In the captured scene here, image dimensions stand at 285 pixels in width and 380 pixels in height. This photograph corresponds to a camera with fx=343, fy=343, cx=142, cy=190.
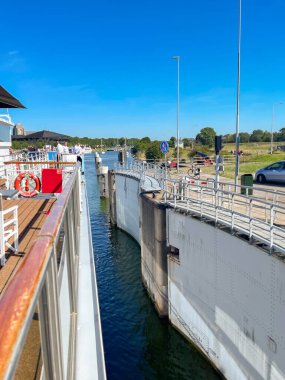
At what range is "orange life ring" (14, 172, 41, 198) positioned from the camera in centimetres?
857

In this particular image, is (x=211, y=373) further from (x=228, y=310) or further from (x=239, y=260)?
(x=239, y=260)

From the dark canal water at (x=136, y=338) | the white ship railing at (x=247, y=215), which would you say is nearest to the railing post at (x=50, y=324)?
the white ship railing at (x=247, y=215)

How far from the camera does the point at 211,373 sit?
10.4 meters

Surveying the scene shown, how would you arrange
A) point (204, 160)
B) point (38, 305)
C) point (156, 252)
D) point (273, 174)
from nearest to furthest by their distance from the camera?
point (38, 305)
point (156, 252)
point (273, 174)
point (204, 160)

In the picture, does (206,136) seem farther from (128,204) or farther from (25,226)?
(25,226)

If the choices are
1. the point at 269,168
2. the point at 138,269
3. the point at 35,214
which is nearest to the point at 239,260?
the point at 35,214

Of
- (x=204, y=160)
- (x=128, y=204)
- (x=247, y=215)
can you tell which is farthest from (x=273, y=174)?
(x=204, y=160)

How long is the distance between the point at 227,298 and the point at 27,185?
6134 mm

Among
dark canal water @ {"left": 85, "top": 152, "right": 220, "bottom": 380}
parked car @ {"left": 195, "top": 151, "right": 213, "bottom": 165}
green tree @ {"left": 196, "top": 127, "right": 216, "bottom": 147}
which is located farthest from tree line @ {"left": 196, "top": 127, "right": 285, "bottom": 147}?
dark canal water @ {"left": 85, "top": 152, "right": 220, "bottom": 380}

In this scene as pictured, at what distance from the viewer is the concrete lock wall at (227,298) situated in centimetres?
755

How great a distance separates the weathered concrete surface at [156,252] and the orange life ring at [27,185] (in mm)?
5496

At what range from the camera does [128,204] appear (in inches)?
950

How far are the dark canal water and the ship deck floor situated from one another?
20.6 feet

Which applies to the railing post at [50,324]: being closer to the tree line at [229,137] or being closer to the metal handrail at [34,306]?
the metal handrail at [34,306]
